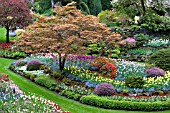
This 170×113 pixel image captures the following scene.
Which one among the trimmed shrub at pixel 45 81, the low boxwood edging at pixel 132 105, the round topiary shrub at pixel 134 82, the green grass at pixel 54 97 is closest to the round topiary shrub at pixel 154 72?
the round topiary shrub at pixel 134 82

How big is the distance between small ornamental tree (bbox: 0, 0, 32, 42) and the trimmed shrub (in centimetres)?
1119

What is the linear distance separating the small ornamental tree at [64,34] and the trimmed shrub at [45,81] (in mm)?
1451

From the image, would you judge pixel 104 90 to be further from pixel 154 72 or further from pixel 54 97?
pixel 154 72

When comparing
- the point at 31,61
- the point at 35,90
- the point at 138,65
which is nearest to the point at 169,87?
the point at 138,65

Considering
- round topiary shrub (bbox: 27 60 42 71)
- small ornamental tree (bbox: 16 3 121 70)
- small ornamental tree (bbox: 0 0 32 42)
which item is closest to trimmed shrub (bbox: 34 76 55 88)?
small ornamental tree (bbox: 16 3 121 70)

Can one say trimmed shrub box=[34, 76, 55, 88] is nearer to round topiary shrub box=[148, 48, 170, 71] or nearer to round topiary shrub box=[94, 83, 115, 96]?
round topiary shrub box=[94, 83, 115, 96]

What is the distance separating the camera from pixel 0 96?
565 inches

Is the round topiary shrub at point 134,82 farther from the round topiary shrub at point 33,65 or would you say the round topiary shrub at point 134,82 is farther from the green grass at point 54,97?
the round topiary shrub at point 33,65

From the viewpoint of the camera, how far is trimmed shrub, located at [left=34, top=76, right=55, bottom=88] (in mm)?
18797

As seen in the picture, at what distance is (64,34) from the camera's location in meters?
19.1

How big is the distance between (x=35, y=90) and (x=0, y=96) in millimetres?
4085

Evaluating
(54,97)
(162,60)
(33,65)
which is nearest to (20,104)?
(54,97)

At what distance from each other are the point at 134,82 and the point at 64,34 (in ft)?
14.2

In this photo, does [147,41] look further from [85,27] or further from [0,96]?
[0,96]
